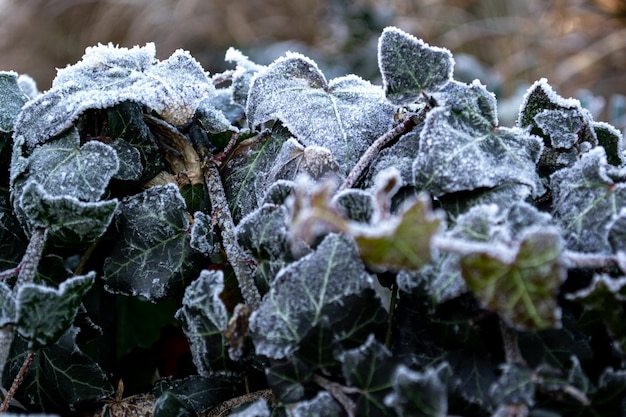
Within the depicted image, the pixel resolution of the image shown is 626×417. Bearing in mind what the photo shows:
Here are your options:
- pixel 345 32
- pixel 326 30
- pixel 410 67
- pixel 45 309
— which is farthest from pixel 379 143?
pixel 326 30

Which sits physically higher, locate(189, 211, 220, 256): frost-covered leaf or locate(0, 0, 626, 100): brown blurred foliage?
locate(0, 0, 626, 100): brown blurred foliage

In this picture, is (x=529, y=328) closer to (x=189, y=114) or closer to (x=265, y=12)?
(x=189, y=114)

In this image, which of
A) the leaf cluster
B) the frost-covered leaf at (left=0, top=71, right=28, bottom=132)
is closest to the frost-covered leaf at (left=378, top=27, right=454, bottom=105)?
the leaf cluster

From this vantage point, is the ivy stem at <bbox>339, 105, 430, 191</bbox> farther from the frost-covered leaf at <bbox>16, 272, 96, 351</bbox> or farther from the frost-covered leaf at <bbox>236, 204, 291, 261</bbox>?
the frost-covered leaf at <bbox>16, 272, 96, 351</bbox>

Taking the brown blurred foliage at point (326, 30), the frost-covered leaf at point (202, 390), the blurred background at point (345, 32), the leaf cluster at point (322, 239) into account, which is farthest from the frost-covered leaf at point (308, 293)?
the brown blurred foliage at point (326, 30)

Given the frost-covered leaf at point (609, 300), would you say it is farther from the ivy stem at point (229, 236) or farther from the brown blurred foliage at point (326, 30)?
the brown blurred foliage at point (326, 30)

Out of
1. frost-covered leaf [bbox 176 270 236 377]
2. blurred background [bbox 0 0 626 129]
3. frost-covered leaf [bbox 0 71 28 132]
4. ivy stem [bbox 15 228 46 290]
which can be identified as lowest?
frost-covered leaf [bbox 176 270 236 377]
